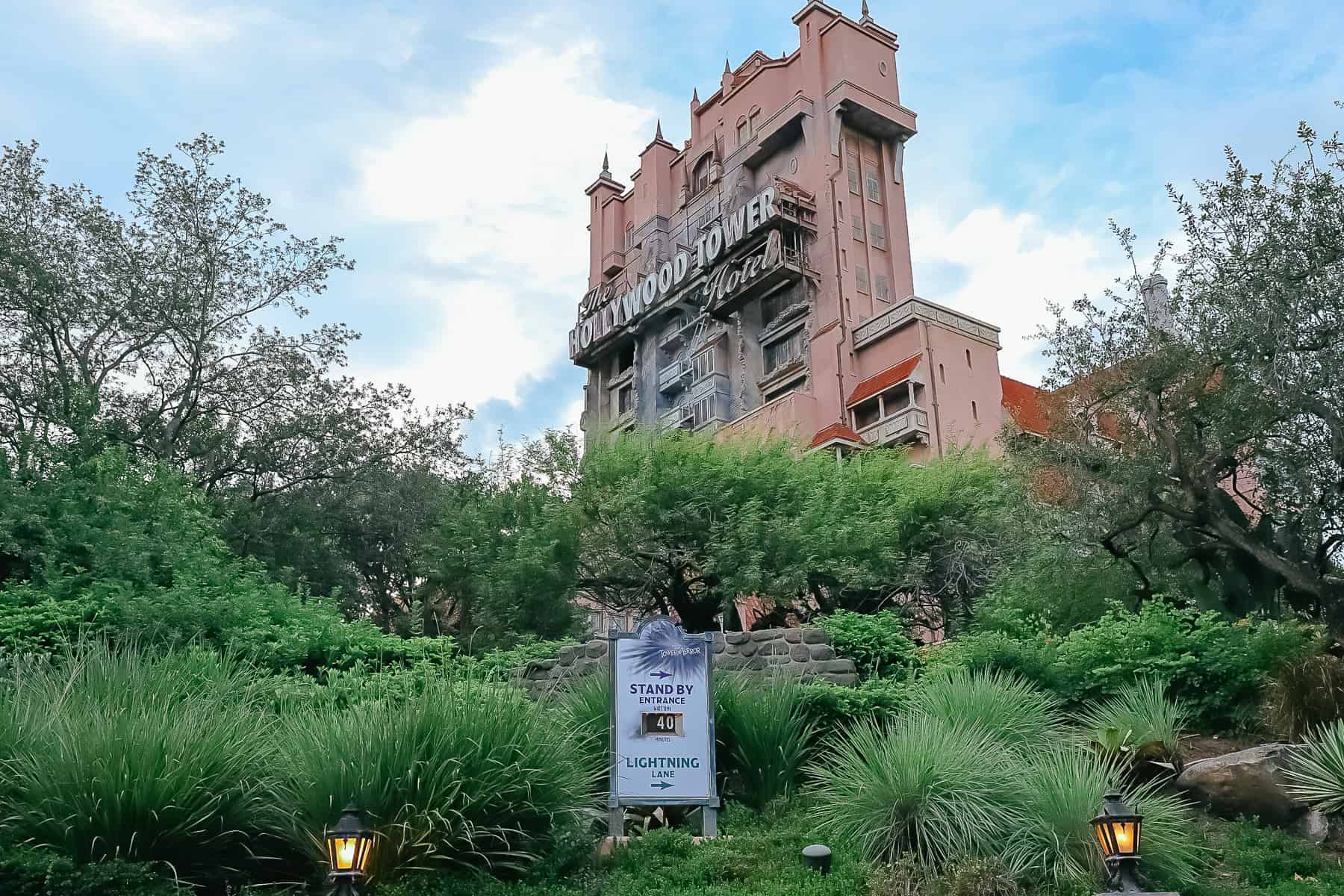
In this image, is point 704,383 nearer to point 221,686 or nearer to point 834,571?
point 834,571

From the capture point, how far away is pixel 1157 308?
18375 millimetres

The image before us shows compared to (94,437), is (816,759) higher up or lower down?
lower down

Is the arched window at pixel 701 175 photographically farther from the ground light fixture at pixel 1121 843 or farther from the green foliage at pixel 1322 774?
the ground light fixture at pixel 1121 843

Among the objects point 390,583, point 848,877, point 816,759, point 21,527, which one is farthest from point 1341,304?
point 390,583

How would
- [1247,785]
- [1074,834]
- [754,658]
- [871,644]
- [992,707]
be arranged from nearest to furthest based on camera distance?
→ [1074,834] < [1247,785] < [992,707] < [754,658] < [871,644]

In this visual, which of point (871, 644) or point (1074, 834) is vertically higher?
point (871, 644)

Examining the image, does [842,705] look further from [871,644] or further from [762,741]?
[871,644]

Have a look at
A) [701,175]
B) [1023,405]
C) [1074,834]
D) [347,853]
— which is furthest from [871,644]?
[701,175]

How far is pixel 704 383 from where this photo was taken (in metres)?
37.8

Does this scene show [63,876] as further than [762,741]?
No

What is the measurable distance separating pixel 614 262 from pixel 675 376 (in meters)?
6.89

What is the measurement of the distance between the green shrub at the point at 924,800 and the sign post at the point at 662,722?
120cm

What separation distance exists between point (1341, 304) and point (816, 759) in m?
8.04

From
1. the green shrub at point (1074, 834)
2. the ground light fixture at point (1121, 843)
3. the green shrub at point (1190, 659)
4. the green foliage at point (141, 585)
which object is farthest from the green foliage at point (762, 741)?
the green foliage at point (141, 585)
